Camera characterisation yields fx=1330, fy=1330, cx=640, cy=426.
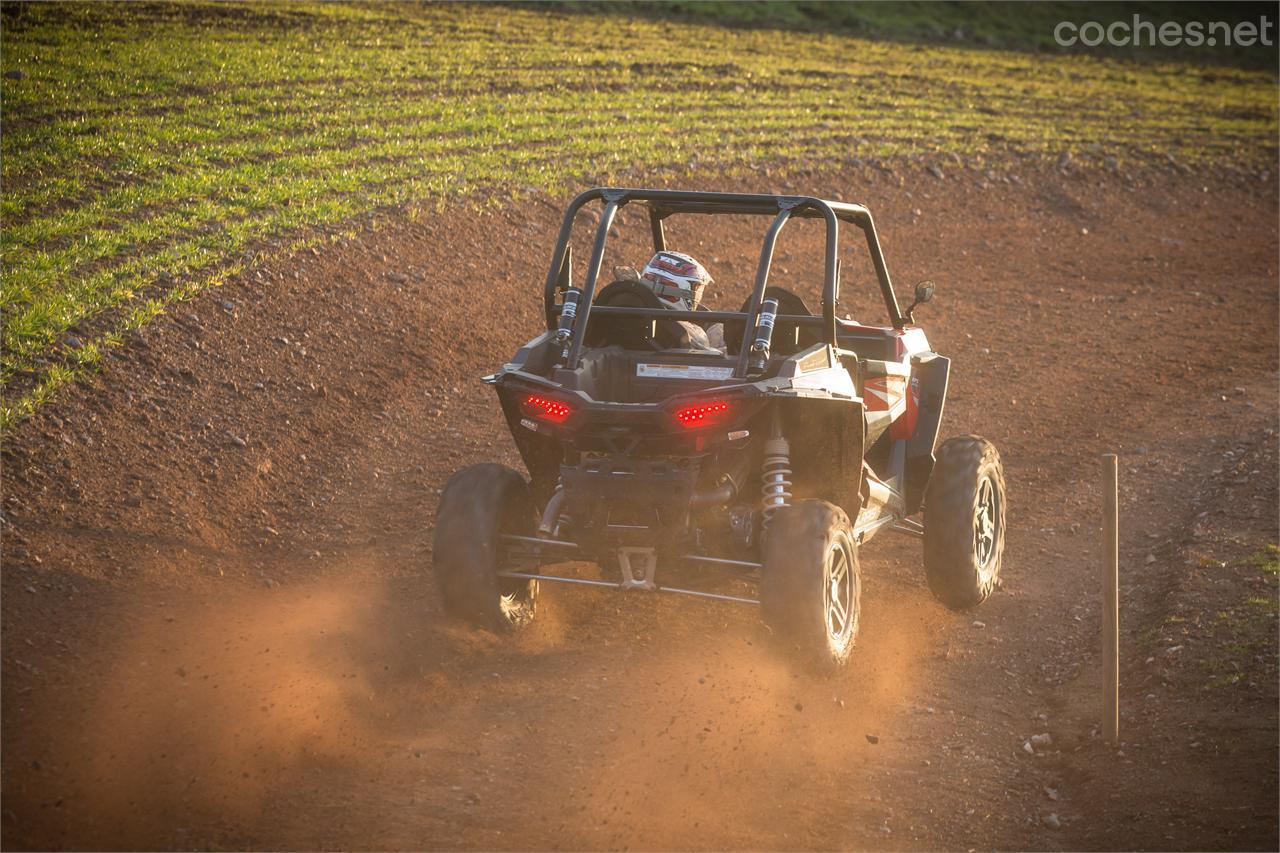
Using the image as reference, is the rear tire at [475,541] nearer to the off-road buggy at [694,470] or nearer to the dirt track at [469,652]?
the off-road buggy at [694,470]

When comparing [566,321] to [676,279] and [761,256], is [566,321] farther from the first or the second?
[761,256]

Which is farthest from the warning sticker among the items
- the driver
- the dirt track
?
the dirt track

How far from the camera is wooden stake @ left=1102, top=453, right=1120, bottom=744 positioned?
595 centimetres

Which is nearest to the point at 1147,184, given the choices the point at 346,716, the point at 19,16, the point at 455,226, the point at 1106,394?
the point at 1106,394

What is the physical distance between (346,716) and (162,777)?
925 mm

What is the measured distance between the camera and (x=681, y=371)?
6676 millimetres

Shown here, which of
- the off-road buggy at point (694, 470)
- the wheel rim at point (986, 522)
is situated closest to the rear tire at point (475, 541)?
the off-road buggy at point (694, 470)

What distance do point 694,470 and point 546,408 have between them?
0.75 m

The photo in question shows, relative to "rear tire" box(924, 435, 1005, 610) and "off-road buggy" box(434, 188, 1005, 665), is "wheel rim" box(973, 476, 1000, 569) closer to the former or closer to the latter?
"rear tire" box(924, 435, 1005, 610)

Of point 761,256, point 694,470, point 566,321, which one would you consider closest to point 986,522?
point 761,256

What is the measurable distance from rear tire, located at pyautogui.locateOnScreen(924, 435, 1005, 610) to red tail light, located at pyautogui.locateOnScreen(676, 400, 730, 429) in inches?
67.9

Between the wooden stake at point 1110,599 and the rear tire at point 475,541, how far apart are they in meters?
2.74

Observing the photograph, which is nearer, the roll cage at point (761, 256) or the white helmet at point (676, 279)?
the roll cage at point (761, 256)

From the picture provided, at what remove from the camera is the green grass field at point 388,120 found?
37.5 feet
